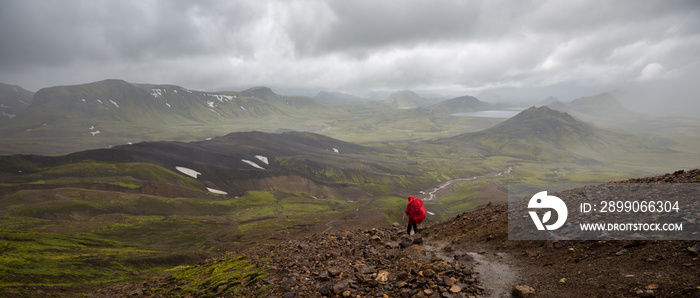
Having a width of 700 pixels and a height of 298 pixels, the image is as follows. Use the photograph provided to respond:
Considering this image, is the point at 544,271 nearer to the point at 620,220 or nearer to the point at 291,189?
the point at 620,220

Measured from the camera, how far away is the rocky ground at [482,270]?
954 cm

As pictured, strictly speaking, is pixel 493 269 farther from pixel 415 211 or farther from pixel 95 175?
pixel 95 175

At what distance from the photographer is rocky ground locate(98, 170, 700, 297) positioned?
376 inches

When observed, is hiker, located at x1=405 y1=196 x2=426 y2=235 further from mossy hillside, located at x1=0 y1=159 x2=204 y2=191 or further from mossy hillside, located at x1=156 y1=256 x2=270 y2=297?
mossy hillside, located at x1=0 y1=159 x2=204 y2=191

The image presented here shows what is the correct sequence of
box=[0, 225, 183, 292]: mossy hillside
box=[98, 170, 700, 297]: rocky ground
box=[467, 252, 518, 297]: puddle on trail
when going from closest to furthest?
box=[98, 170, 700, 297]: rocky ground → box=[467, 252, 518, 297]: puddle on trail → box=[0, 225, 183, 292]: mossy hillside

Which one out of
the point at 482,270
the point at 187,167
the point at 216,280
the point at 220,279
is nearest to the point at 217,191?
the point at 187,167

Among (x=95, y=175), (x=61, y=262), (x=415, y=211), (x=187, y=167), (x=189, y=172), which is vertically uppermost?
(x=415, y=211)

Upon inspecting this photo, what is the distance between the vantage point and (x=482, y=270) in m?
13.2

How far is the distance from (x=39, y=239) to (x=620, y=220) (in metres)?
73.7

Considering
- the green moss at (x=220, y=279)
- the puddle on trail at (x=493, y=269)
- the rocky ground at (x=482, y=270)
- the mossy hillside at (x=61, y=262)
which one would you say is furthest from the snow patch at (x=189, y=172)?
the puddle on trail at (x=493, y=269)

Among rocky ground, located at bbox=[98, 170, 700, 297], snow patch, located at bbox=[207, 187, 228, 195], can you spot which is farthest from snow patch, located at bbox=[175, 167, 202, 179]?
rocky ground, located at bbox=[98, 170, 700, 297]

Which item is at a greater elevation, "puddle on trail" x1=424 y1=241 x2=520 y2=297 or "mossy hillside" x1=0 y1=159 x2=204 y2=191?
"puddle on trail" x1=424 y1=241 x2=520 y2=297

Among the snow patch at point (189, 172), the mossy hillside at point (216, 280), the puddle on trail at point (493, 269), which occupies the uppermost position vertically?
the puddle on trail at point (493, 269)

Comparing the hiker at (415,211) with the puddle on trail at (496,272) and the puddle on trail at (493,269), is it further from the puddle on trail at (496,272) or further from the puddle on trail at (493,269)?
the puddle on trail at (496,272)
